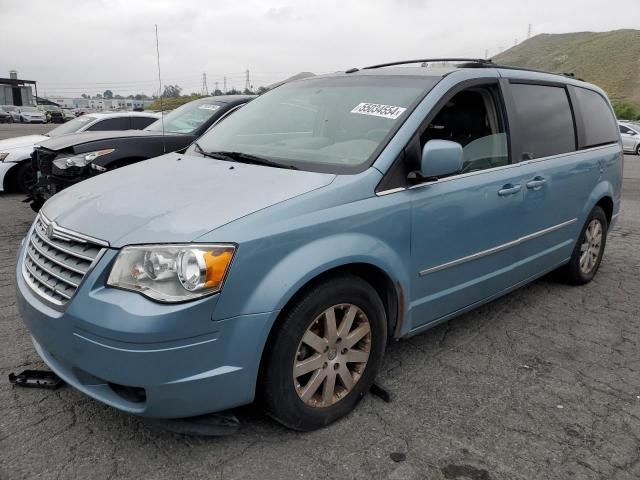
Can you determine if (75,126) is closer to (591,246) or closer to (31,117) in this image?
(591,246)

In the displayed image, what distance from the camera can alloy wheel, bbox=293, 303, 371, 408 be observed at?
2473 mm

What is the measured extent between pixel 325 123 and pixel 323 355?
1427 millimetres

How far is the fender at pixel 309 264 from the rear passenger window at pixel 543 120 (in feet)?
5.21

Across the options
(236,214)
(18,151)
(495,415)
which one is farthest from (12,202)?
(495,415)

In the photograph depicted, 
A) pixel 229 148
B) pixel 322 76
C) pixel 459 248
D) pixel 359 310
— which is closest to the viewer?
pixel 359 310

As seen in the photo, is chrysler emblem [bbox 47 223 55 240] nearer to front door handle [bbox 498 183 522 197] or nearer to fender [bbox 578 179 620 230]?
front door handle [bbox 498 183 522 197]

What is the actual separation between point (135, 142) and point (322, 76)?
3085 mm

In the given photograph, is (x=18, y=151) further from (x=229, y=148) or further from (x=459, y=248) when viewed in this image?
(x=459, y=248)

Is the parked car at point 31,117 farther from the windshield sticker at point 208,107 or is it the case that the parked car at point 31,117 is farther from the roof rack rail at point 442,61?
the roof rack rail at point 442,61

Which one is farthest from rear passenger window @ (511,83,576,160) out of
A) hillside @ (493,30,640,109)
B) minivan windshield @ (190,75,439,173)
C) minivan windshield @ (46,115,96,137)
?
hillside @ (493,30,640,109)

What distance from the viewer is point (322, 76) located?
3.80m

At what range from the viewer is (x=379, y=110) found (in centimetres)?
307

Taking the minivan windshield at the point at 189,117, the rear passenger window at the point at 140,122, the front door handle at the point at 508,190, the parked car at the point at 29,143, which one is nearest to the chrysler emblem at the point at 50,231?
the front door handle at the point at 508,190

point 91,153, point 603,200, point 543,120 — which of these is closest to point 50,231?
point 543,120
